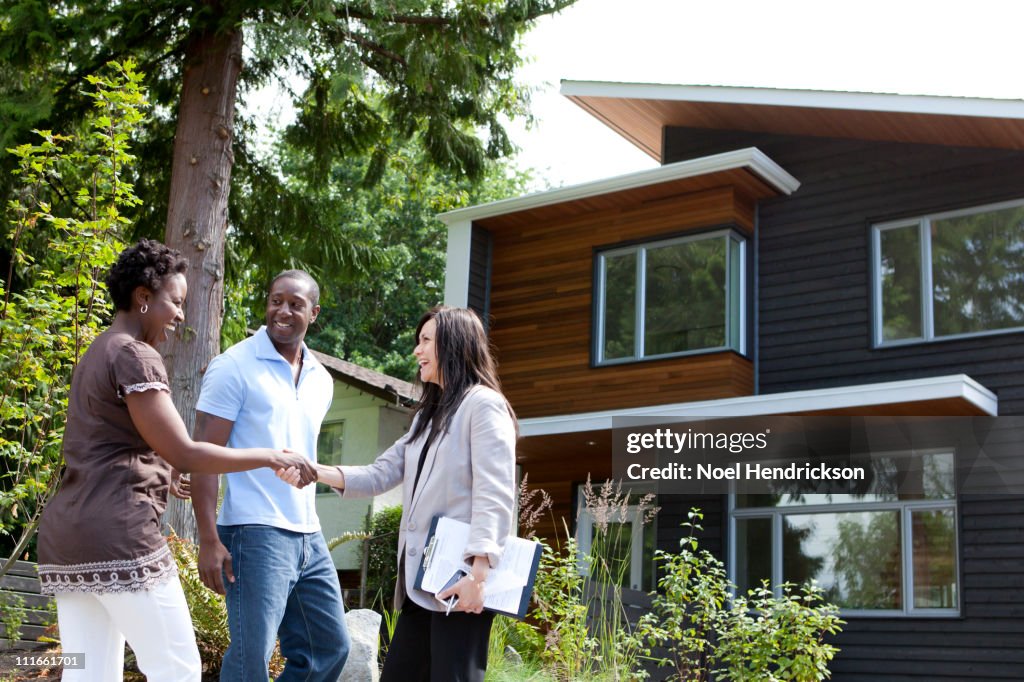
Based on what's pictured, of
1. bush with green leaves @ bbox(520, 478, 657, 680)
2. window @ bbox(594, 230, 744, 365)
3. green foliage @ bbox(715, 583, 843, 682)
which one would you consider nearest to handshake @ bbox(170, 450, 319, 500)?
bush with green leaves @ bbox(520, 478, 657, 680)

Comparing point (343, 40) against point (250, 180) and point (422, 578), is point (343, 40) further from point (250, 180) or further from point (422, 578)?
point (422, 578)

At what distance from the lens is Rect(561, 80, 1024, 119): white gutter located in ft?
33.0

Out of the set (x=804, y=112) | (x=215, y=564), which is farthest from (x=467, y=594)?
(x=804, y=112)

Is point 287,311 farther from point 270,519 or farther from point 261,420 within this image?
point 270,519

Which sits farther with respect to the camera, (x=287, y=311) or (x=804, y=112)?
(x=804, y=112)

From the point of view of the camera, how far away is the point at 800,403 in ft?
32.8

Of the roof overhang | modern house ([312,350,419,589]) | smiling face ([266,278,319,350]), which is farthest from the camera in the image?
modern house ([312,350,419,589])

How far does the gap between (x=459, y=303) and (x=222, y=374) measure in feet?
29.9

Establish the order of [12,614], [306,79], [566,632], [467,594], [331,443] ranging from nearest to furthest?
[467,594] < [566,632] < [12,614] < [306,79] < [331,443]

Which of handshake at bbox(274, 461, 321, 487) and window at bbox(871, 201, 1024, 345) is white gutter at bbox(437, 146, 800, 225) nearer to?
window at bbox(871, 201, 1024, 345)

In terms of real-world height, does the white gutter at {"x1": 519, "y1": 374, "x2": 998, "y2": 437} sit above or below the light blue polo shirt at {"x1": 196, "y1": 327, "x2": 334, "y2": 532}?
above

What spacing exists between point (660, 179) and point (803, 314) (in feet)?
6.65

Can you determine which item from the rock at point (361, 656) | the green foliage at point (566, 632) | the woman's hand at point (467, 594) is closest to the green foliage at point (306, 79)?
the green foliage at point (566, 632)
